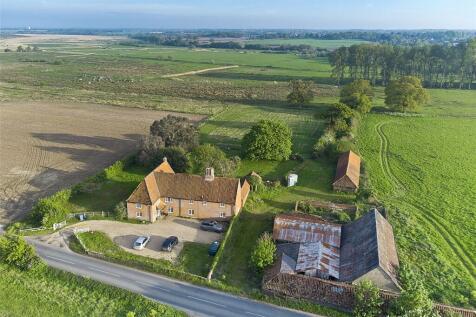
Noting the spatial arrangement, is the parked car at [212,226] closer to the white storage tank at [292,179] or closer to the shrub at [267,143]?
the white storage tank at [292,179]

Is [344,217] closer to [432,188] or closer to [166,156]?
[432,188]

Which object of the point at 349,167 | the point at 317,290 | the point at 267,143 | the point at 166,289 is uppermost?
the point at 267,143

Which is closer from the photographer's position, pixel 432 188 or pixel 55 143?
pixel 432 188

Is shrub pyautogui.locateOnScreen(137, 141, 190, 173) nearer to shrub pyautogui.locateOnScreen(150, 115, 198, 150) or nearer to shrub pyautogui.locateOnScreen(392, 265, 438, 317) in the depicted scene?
shrub pyautogui.locateOnScreen(150, 115, 198, 150)

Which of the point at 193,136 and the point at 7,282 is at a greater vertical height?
the point at 193,136

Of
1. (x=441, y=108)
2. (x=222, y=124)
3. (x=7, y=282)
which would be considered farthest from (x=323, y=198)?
(x=441, y=108)

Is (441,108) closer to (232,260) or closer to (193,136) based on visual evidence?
(193,136)

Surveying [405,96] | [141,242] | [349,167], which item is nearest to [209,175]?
[141,242]
